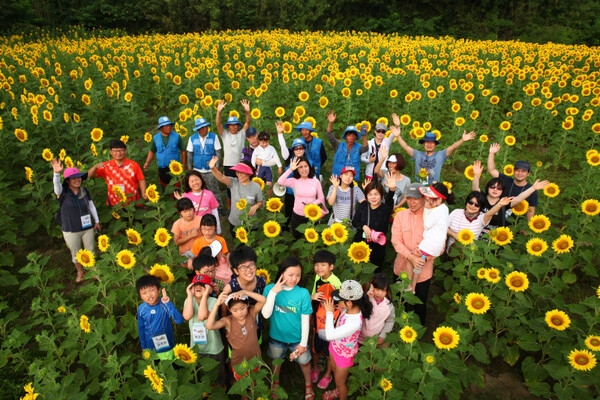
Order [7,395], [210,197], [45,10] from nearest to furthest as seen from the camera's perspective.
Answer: [7,395] < [210,197] < [45,10]

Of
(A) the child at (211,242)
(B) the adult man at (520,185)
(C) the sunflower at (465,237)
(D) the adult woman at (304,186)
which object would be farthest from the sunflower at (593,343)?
(A) the child at (211,242)

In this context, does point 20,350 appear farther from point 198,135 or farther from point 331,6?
point 331,6

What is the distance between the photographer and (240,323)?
11.1 feet

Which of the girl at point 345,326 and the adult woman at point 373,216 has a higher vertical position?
the adult woman at point 373,216

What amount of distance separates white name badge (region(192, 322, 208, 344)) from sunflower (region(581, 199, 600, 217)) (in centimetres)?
464

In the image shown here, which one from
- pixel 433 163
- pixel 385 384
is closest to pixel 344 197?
pixel 433 163

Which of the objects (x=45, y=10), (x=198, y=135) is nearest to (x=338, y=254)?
(x=198, y=135)

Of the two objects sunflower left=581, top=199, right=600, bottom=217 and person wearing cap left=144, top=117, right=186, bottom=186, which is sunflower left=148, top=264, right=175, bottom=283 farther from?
sunflower left=581, top=199, right=600, bottom=217

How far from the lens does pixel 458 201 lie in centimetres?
639

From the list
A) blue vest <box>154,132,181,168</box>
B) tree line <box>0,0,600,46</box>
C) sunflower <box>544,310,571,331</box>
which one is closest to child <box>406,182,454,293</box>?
sunflower <box>544,310,571,331</box>

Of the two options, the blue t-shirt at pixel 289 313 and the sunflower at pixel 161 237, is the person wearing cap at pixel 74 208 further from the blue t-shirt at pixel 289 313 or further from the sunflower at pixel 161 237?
the blue t-shirt at pixel 289 313

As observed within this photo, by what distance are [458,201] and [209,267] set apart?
462cm

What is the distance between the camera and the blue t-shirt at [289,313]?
11.3 feet

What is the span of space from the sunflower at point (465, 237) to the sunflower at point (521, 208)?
1.14 meters
